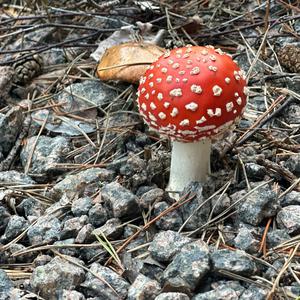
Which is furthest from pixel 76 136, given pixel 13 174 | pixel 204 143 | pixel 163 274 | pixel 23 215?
pixel 163 274

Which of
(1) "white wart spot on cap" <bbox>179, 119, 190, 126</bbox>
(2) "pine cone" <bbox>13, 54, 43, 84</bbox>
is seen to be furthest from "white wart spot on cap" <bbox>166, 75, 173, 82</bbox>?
(2) "pine cone" <bbox>13, 54, 43, 84</bbox>

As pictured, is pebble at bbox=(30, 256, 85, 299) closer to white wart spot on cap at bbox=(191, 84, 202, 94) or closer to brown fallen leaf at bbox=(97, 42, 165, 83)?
white wart spot on cap at bbox=(191, 84, 202, 94)

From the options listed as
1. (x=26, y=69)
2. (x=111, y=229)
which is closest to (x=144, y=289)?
Result: (x=111, y=229)

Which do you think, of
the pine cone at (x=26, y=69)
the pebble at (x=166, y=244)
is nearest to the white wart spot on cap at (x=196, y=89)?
the pebble at (x=166, y=244)

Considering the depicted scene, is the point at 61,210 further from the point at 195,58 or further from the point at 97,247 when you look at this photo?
the point at 195,58

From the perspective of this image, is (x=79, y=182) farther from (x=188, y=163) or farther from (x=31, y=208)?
(x=188, y=163)
